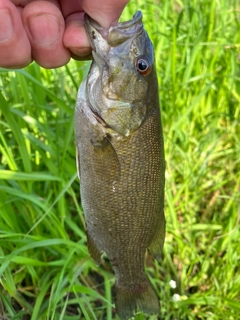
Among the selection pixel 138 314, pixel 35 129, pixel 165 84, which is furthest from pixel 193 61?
pixel 138 314

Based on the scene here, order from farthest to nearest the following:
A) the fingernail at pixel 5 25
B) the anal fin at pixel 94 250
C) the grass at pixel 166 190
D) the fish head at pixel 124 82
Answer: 1. the grass at pixel 166 190
2. the anal fin at pixel 94 250
3. the fish head at pixel 124 82
4. the fingernail at pixel 5 25

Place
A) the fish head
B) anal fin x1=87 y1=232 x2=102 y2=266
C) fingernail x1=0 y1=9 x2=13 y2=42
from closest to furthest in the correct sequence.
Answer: fingernail x1=0 y1=9 x2=13 y2=42 → the fish head → anal fin x1=87 y1=232 x2=102 y2=266

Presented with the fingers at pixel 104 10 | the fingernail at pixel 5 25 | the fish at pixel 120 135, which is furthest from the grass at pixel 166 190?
the fingers at pixel 104 10

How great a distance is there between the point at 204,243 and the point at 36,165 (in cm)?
87

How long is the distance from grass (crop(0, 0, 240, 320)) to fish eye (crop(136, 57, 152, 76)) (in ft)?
1.59

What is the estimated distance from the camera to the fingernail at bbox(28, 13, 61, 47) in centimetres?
127

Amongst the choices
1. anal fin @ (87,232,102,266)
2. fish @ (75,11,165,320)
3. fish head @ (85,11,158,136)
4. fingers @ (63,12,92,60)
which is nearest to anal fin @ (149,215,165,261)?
fish @ (75,11,165,320)

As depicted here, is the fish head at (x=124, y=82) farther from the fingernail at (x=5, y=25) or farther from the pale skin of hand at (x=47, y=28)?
the fingernail at (x=5, y=25)

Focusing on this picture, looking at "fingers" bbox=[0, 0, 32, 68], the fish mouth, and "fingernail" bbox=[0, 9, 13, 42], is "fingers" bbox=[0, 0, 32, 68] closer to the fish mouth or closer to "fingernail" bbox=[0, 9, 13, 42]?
"fingernail" bbox=[0, 9, 13, 42]

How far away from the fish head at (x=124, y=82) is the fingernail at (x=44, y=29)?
4.2 inches

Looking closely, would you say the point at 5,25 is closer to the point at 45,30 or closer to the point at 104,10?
the point at 45,30

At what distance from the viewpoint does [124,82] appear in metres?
1.31

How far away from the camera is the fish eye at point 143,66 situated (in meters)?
1.29

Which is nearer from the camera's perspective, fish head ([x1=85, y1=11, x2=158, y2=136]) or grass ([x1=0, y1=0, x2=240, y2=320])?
fish head ([x1=85, y1=11, x2=158, y2=136])
